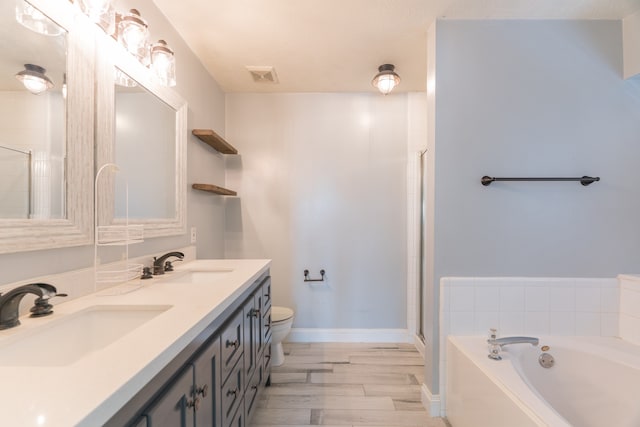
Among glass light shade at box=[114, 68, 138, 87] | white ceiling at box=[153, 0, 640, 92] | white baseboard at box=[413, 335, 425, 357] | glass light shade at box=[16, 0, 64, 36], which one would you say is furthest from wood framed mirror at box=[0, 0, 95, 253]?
white baseboard at box=[413, 335, 425, 357]

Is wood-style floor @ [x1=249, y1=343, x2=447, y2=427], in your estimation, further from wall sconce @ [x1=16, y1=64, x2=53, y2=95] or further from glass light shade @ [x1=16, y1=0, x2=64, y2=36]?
glass light shade @ [x1=16, y1=0, x2=64, y2=36]

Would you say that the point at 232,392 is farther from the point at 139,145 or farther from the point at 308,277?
the point at 308,277

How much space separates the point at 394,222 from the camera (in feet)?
8.30

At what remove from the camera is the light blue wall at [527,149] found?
5.28 feet

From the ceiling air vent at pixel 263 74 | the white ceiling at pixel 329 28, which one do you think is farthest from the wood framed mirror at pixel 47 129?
the ceiling air vent at pixel 263 74

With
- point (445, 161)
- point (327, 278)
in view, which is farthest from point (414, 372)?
point (445, 161)

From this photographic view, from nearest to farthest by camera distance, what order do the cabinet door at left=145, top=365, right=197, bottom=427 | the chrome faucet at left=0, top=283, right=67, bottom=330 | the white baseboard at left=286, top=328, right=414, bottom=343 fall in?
the cabinet door at left=145, top=365, right=197, bottom=427 < the chrome faucet at left=0, top=283, right=67, bottom=330 < the white baseboard at left=286, top=328, right=414, bottom=343

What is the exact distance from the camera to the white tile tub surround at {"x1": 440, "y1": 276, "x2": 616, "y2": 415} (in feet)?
5.27

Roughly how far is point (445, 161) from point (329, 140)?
121 cm

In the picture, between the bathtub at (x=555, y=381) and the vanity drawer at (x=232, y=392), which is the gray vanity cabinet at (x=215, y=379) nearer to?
the vanity drawer at (x=232, y=392)

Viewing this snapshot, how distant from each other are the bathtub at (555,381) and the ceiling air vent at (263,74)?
233cm

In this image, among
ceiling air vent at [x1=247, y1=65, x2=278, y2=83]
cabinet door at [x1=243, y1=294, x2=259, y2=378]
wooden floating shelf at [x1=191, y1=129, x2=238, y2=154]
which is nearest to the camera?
cabinet door at [x1=243, y1=294, x2=259, y2=378]

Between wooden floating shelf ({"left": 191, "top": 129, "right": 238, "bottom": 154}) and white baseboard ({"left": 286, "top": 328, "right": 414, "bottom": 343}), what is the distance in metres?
1.78

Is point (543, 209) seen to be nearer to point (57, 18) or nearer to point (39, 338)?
point (39, 338)
